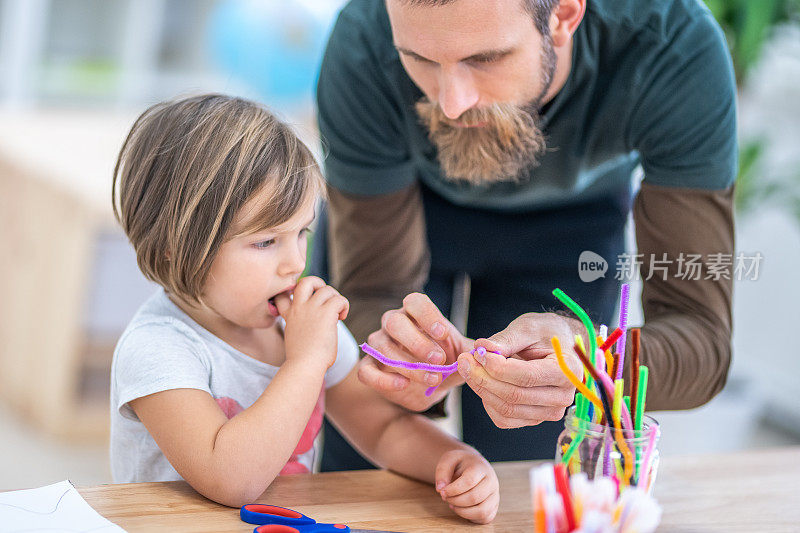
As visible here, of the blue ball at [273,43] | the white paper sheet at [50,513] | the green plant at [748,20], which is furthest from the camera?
the blue ball at [273,43]

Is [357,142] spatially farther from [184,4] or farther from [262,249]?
[184,4]

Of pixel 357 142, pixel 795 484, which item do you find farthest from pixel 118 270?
pixel 795 484

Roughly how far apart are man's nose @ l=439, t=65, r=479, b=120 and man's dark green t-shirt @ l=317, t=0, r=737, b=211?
0.49ft

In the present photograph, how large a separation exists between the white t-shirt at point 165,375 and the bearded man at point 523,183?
5.8 inches

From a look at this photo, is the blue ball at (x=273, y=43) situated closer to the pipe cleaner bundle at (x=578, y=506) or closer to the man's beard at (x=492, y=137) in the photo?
the man's beard at (x=492, y=137)

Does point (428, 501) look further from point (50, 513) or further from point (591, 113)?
A: point (591, 113)

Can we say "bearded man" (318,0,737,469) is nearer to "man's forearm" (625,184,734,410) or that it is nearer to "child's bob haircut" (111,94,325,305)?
"man's forearm" (625,184,734,410)

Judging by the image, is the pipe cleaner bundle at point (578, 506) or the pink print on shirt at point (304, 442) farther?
the pink print on shirt at point (304, 442)

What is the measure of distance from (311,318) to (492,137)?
0.34 meters

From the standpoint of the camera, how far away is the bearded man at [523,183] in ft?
3.02

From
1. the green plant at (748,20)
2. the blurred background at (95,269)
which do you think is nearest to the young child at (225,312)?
the blurred background at (95,269)

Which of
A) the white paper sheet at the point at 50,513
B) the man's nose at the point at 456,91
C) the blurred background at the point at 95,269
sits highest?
the man's nose at the point at 456,91

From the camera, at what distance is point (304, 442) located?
979mm

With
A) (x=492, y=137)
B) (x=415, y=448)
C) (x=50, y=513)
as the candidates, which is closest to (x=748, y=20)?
(x=492, y=137)
